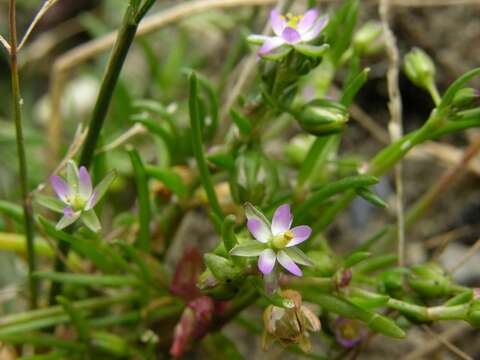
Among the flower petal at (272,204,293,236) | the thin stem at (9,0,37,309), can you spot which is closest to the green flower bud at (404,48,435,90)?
the flower petal at (272,204,293,236)

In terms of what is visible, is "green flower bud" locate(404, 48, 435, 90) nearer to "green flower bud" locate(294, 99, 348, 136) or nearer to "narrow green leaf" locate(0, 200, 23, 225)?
"green flower bud" locate(294, 99, 348, 136)

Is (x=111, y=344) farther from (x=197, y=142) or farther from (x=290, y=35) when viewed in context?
(x=290, y=35)

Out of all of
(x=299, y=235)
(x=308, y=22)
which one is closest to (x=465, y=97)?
(x=308, y=22)

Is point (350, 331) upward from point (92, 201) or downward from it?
downward

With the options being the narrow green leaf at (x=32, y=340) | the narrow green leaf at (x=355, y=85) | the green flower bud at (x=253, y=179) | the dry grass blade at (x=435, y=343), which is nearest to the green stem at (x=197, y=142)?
the green flower bud at (x=253, y=179)

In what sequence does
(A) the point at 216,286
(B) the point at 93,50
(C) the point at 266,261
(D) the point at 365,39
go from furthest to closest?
(B) the point at 93,50
(D) the point at 365,39
(A) the point at 216,286
(C) the point at 266,261

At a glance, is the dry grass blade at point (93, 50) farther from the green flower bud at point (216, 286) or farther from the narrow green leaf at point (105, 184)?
the green flower bud at point (216, 286)

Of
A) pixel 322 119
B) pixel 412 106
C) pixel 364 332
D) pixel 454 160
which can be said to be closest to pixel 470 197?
pixel 454 160
